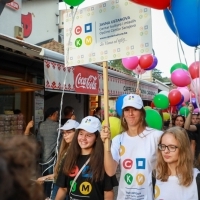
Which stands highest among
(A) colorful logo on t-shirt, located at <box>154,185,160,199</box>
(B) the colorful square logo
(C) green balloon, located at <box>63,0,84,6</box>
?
(C) green balloon, located at <box>63,0,84,6</box>

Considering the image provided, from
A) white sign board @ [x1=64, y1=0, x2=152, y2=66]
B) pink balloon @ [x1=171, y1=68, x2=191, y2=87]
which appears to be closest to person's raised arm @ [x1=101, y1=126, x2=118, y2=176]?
white sign board @ [x1=64, y1=0, x2=152, y2=66]

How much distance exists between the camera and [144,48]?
272 centimetres

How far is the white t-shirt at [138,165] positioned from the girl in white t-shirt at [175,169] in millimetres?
134

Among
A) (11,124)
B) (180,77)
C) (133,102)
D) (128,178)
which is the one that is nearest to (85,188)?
(128,178)

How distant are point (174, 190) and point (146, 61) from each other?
5.12m

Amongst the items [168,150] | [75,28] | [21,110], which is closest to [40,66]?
[21,110]

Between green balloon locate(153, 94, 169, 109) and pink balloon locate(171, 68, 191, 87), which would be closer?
pink balloon locate(171, 68, 191, 87)

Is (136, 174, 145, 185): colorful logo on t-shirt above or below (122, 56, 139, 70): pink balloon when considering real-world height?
below

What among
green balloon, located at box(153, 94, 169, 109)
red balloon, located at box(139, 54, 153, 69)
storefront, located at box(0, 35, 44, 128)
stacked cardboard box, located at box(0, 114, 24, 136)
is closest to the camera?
storefront, located at box(0, 35, 44, 128)

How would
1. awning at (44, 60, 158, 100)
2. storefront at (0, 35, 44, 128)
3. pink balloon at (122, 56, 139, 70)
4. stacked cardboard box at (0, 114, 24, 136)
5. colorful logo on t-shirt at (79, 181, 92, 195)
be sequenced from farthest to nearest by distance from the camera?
pink balloon at (122, 56, 139, 70) → stacked cardboard box at (0, 114, 24, 136) → awning at (44, 60, 158, 100) → storefront at (0, 35, 44, 128) → colorful logo on t-shirt at (79, 181, 92, 195)

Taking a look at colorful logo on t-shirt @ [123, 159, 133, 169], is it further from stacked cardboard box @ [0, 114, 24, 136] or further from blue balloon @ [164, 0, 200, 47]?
stacked cardboard box @ [0, 114, 24, 136]

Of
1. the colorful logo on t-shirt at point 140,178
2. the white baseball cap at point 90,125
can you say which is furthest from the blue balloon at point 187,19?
the colorful logo on t-shirt at point 140,178

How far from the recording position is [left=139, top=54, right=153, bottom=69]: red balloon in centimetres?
711

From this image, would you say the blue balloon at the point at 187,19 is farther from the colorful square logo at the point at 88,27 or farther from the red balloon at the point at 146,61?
the red balloon at the point at 146,61
